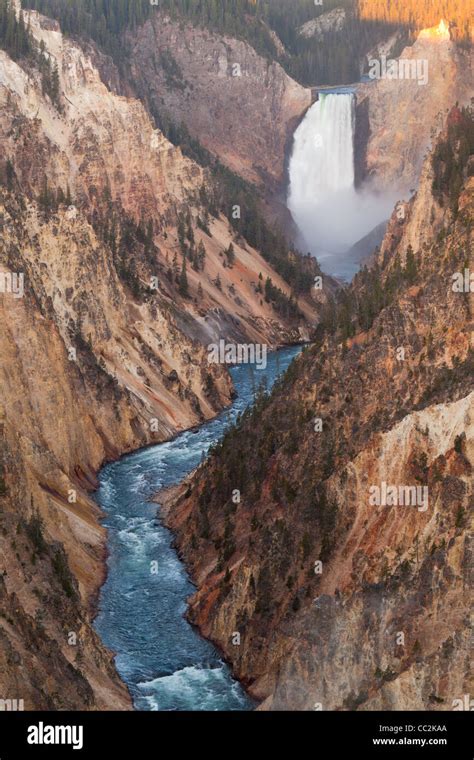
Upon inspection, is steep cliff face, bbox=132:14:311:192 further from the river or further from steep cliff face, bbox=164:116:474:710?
steep cliff face, bbox=164:116:474:710

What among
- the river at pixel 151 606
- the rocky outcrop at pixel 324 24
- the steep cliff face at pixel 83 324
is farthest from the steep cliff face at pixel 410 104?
the river at pixel 151 606

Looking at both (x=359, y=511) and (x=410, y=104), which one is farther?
(x=410, y=104)

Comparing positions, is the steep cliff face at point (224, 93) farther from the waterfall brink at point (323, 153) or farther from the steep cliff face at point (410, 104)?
the steep cliff face at point (410, 104)

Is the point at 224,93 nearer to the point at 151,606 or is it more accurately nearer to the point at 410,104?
the point at 410,104

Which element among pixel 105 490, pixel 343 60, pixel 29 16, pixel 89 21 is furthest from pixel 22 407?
pixel 343 60

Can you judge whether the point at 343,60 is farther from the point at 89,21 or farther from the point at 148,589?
the point at 148,589

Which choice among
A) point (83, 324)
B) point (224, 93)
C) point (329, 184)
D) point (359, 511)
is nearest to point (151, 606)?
point (359, 511)
